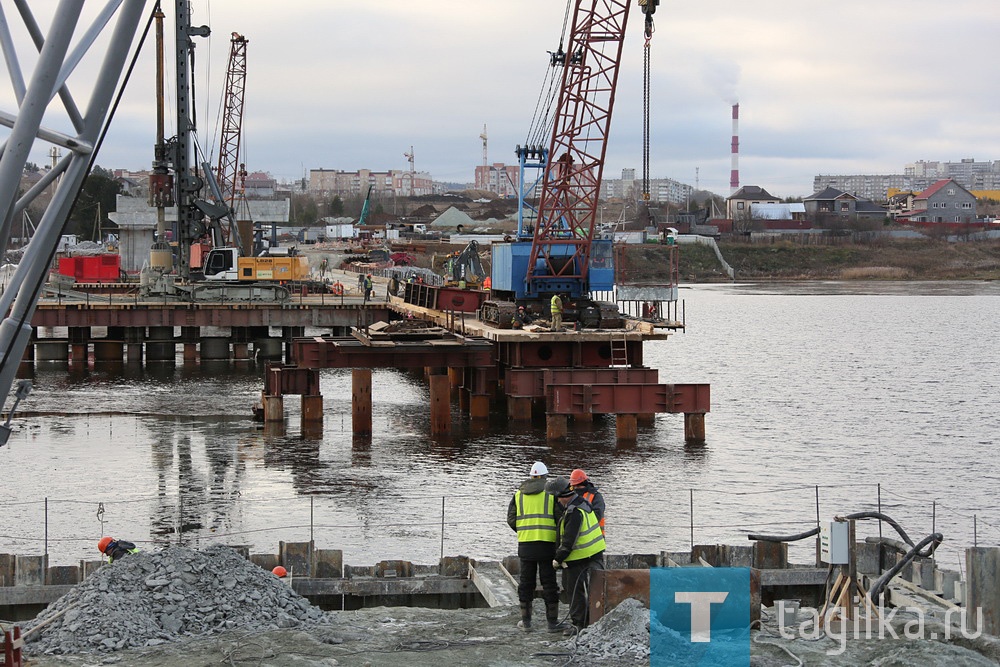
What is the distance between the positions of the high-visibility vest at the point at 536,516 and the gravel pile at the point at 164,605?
103 inches

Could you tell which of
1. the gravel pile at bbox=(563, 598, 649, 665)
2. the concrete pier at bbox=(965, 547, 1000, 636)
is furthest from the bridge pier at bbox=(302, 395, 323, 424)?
the concrete pier at bbox=(965, 547, 1000, 636)

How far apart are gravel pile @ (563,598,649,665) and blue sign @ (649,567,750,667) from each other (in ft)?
0.47

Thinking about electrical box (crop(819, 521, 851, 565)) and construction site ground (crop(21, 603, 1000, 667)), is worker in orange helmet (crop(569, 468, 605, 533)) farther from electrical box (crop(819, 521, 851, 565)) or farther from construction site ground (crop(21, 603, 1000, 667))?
electrical box (crop(819, 521, 851, 565))

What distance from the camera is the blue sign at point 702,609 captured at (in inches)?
513

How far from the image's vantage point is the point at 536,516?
13.8m

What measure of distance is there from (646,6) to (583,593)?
3673cm

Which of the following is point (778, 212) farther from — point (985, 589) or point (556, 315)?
point (985, 589)

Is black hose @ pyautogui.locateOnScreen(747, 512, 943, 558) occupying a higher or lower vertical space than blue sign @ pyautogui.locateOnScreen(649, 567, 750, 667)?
higher

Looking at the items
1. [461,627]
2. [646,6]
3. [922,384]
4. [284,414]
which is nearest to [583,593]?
[461,627]

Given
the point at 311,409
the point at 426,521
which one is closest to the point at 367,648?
the point at 426,521

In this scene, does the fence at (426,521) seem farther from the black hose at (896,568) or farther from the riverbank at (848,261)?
the riverbank at (848,261)

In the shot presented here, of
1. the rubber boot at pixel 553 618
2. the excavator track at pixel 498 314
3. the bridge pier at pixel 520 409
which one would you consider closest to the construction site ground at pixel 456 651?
the rubber boot at pixel 553 618

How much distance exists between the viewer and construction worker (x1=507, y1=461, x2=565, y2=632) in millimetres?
13742

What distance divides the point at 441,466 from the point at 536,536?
772 inches
